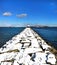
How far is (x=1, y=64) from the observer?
7.38 meters

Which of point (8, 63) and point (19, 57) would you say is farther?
point (19, 57)

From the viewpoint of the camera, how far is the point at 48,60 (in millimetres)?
7734

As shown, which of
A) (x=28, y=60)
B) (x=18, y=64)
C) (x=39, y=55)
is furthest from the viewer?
(x=39, y=55)

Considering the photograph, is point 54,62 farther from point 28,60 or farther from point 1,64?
point 1,64

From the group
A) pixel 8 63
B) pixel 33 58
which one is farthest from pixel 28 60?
pixel 8 63

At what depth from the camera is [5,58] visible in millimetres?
8258

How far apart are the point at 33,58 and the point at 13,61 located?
80 centimetres

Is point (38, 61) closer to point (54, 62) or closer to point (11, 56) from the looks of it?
point (54, 62)

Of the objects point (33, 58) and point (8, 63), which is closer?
point (8, 63)

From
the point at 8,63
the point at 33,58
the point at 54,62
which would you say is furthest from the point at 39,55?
the point at 8,63

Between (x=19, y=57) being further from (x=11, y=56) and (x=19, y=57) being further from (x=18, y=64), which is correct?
(x=18, y=64)

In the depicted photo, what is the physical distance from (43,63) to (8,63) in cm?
121

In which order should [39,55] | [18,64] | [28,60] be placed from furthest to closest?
[39,55]
[28,60]
[18,64]

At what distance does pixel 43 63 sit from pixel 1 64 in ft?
4.76
